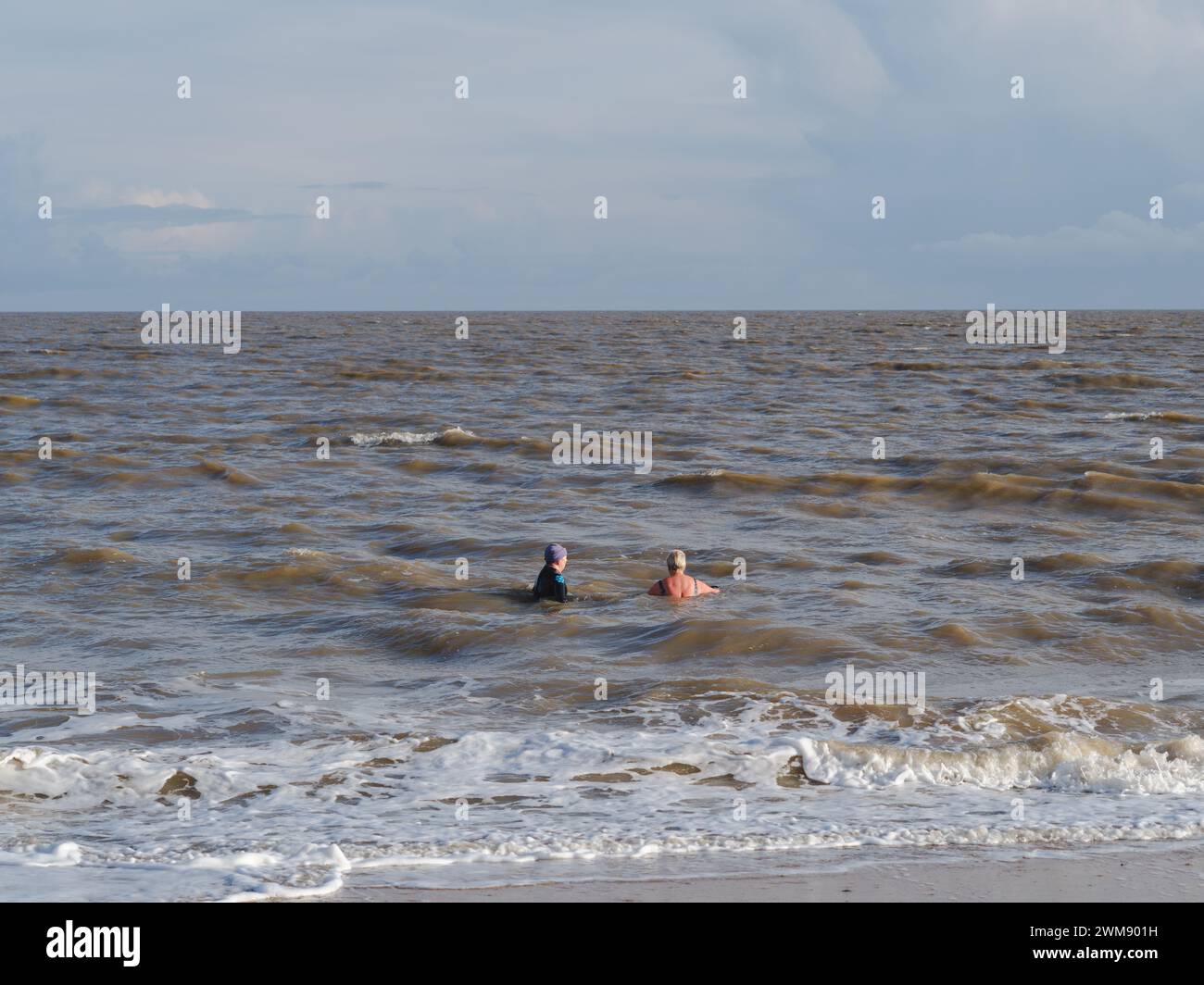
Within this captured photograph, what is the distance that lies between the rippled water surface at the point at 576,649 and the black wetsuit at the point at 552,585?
10.0 inches

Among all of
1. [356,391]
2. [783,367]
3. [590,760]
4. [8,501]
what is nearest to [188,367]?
[356,391]

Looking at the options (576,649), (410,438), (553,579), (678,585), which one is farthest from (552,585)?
(410,438)

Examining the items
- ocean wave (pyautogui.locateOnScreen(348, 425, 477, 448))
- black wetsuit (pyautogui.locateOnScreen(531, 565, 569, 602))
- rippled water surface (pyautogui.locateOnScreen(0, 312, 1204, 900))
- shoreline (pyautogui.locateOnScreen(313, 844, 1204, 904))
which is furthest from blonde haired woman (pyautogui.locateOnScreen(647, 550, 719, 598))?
ocean wave (pyautogui.locateOnScreen(348, 425, 477, 448))

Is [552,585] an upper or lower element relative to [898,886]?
upper

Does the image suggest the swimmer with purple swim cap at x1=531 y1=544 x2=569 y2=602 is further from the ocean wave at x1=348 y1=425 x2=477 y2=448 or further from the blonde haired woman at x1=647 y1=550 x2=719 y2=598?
the ocean wave at x1=348 y1=425 x2=477 y2=448

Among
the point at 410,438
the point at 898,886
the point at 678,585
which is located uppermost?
the point at 410,438

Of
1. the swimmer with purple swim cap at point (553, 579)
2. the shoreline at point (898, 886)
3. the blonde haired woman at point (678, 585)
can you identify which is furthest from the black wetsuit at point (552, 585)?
the shoreline at point (898, 886)

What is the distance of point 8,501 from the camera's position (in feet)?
70.2

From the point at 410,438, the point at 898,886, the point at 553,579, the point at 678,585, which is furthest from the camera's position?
the point at 410,438

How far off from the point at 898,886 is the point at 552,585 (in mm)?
8035

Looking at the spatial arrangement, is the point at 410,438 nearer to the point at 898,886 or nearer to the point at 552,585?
the point at 552,585

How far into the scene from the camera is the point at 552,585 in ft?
46.9

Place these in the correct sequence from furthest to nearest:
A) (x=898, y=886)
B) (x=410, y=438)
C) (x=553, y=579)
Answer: (x=410, y=438) → (x=553, y=579) → (x=898, y=886)

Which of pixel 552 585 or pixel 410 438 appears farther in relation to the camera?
pixel 410 438
